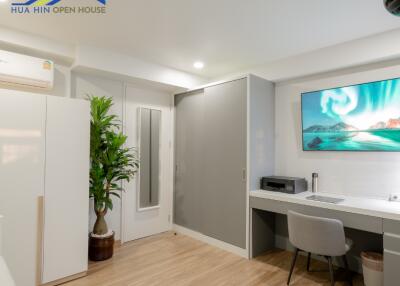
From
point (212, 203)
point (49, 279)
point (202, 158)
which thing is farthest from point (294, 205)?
point (49, 279)

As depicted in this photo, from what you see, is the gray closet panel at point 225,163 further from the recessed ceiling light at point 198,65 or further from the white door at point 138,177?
the white door at point 138,177

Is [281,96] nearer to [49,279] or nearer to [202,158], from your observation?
[202,158]

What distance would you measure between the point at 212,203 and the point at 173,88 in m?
1.84

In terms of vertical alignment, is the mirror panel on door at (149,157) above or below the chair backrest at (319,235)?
above

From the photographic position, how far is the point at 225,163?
342cm

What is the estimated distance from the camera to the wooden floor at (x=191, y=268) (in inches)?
105

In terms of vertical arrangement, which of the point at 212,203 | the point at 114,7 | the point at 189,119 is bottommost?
the point at 212,203

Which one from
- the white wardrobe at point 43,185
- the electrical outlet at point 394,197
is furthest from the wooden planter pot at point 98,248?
the electrical outlet at point 394,197

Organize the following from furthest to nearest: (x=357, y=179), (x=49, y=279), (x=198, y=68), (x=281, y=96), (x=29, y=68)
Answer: (x=198, y=68) < (x=281, y=96) < (x=357, y=179) < (x=29, y=68) < (x=49, y=279)

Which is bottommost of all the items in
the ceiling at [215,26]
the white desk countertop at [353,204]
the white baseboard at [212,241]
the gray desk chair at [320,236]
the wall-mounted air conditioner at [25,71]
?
the white baseboard at [212,241]

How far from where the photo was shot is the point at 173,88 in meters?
4.02

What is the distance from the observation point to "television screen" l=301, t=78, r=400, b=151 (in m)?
2.64

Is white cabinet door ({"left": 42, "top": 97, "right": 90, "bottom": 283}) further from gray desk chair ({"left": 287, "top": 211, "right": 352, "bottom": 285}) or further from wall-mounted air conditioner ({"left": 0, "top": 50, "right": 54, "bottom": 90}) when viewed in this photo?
gray desk chair ({"left": 287, "top": 211, "right": 352, "bottom": 285})

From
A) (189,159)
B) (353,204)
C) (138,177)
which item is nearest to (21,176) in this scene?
(138,177)
